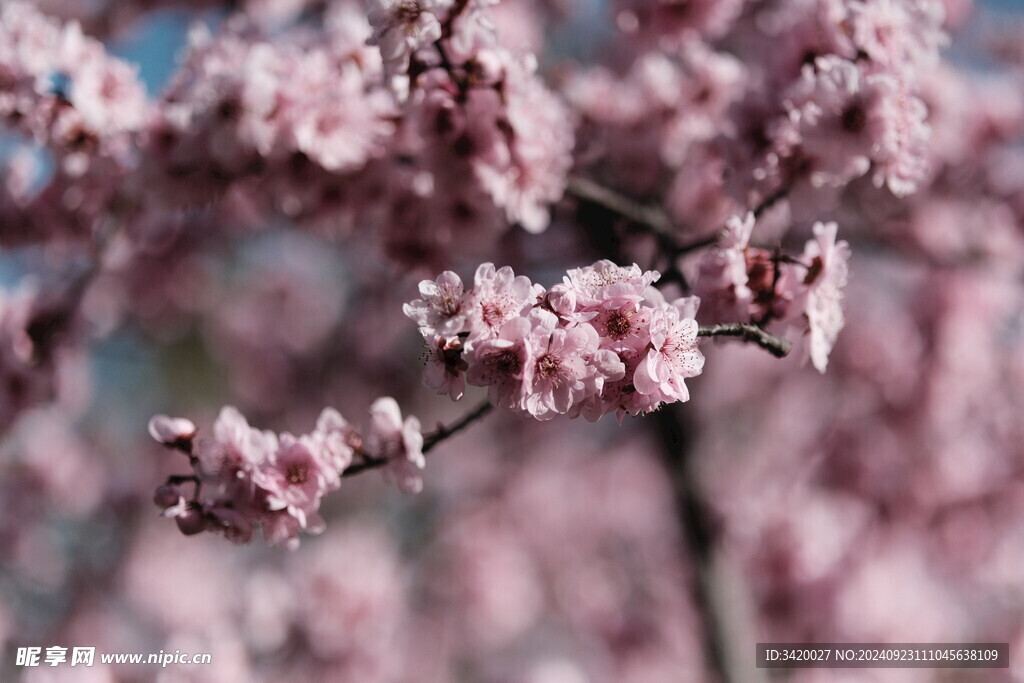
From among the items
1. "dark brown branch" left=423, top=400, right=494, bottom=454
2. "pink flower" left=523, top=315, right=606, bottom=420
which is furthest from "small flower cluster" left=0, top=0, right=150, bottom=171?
"pink flower" left=523, top=315, right=606, bottom=420

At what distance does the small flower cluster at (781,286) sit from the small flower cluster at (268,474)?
584 mm

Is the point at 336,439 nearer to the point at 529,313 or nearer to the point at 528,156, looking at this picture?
the point at 529,313

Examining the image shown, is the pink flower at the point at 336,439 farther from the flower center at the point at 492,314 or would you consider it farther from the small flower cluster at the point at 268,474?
the flower center at the point at 492,314

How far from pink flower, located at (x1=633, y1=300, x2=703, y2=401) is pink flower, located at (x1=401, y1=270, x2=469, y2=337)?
0.26 m

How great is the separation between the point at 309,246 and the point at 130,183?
3688 millimetres

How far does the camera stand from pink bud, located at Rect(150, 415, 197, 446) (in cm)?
137

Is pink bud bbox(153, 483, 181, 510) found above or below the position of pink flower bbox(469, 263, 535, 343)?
below

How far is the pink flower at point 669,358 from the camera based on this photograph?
1016 mm

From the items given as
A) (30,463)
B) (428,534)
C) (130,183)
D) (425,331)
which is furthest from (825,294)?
(30,463)

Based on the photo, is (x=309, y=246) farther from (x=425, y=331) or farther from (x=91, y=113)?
(x=425, y=331)

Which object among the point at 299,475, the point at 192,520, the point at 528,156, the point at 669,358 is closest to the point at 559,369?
the point at 669,358

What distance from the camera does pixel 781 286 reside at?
1395 millimetres

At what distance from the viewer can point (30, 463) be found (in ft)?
14.7

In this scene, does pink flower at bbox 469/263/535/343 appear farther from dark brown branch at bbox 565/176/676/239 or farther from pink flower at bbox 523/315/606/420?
dark brown branch at bbox 565/176/676/239
